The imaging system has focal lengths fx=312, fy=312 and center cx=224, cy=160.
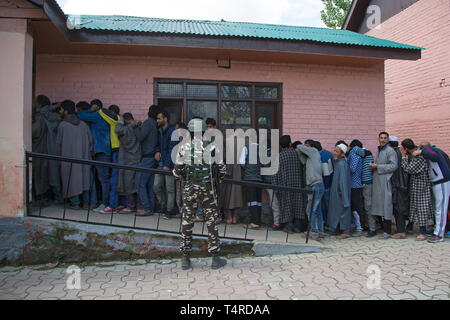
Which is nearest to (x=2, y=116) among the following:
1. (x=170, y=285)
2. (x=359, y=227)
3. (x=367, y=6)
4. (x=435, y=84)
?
(x=170, y=285)

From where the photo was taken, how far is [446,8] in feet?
28.2

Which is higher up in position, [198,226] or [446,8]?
[446,8]

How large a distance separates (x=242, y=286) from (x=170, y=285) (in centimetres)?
83

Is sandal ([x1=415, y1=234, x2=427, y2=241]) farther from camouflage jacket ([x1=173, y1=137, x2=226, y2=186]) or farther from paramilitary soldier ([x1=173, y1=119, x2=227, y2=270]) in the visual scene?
camouflage jacket ([x1=173, y1=137, x2=226, y2=186])

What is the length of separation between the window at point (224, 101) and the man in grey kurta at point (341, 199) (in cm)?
164

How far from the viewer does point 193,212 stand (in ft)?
13.2

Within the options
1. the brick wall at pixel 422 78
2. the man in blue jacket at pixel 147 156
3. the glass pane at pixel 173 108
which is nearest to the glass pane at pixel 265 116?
the glass pane at pixel 173 108

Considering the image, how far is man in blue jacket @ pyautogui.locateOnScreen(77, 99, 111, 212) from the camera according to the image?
5355 mm

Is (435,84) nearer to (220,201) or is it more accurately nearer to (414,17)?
(414,17)

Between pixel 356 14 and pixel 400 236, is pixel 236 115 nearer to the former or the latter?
pixel 400 236

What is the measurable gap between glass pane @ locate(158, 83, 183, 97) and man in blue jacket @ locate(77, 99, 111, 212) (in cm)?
131

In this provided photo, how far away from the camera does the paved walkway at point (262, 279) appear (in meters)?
3.37

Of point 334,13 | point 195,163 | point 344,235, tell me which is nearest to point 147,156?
point 195,163
